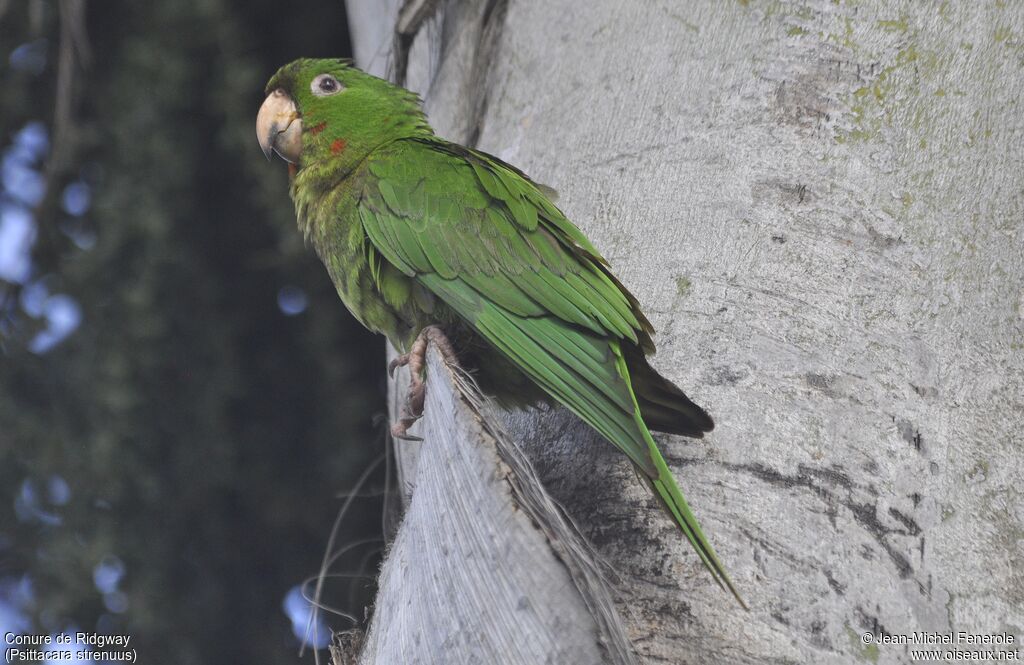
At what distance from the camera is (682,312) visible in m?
1.83

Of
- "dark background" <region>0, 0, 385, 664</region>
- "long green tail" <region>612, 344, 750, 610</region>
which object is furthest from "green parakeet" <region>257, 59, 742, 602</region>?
"dark background" <region>0, 0, 385, 664</region>

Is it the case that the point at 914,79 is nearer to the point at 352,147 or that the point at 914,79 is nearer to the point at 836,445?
the point at 836,445

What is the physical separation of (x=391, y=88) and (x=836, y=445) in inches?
59.5

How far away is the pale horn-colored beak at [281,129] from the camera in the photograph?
2586mm

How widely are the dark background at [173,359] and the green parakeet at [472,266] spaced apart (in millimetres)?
973

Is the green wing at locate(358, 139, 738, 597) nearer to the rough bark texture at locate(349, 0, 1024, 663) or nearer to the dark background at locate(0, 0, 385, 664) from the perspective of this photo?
the rough bark texture at locate(349, 0, 1024, 663)

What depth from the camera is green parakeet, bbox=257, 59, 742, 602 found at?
1707 millimetres

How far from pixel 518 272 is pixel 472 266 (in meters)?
0.10

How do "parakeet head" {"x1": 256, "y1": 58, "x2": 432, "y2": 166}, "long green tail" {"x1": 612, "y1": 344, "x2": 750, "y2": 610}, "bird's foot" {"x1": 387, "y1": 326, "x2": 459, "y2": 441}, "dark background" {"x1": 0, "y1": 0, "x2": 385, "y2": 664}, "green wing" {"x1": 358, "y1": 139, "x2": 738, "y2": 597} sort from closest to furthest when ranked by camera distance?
1. "long green tail" {"x1": 612, "y1": 344, "x2": 750, "y2": 610}
2. "green wing" {"x1": 358, "y1": 139, "x2": 738, "y2": 597}
3. "bird's foot" {"x1": 387, "y1": 326, "x2": 459, "y2": 441}
4. "parakeet head" {"x1": 256, "y1": 58, "x2": 432, "y2": 166}
5. "dark background" {"x1": 0, "y1": 0, "x2": 385, "y2": 664}

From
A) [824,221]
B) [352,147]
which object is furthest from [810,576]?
[352,147]

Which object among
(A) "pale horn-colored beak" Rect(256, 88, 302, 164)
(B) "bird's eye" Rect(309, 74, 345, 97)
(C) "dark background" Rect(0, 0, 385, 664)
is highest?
(B) "bird's eye" Rect(309, 74, 345, 97)

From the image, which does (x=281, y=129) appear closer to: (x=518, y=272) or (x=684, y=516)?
(x=518, y=272)

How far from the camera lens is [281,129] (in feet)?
8.55

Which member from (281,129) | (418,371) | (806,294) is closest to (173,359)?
(281,129)
